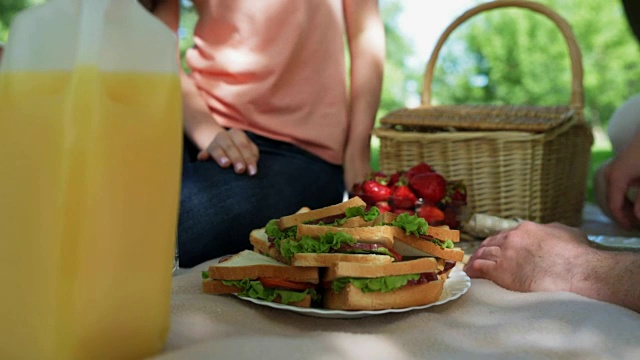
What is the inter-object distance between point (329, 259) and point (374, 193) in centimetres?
87

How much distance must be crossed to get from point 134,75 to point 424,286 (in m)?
0.52

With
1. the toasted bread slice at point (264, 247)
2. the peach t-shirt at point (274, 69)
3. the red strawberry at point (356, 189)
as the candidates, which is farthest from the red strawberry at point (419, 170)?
the toasted bread slice at point (264, 247)

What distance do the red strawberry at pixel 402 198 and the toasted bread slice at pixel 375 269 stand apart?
837 mm

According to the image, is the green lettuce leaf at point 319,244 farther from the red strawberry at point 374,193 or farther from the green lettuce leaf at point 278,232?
the red strawberry at point 374,193

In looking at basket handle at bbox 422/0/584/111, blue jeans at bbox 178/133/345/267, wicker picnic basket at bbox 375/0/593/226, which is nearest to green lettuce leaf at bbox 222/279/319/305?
blue jeans at bbox 178/133/345/267

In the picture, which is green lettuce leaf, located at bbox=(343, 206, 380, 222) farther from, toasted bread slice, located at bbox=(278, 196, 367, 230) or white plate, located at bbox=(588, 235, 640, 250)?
white plate, located at bbox=(588, 235, 640, 250)

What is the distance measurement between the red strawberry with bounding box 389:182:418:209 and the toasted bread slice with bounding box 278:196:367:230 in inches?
28.4

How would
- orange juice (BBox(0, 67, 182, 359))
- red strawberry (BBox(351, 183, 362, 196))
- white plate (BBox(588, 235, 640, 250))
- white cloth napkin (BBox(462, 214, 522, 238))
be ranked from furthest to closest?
red strawberry (BBox(351, 183, 362, 196)), white cloth napkin (BBox(462, 214, 522, 238)), white plate (BBox(588, 235, 640, 250)), orange juice (BBox(0, 67, 182, 359))

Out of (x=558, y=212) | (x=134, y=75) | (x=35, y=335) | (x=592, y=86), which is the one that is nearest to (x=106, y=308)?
(x=35, y=335)

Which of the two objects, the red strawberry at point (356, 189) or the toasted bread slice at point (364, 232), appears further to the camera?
the red strawberry at point (356, 189)

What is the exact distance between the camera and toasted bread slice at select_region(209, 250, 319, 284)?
1.07m

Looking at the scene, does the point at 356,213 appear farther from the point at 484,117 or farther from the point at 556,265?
the point at 484,117

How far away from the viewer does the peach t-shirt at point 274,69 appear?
204 centimetres

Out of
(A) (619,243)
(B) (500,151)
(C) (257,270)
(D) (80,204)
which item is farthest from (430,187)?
(D) (80,204)
